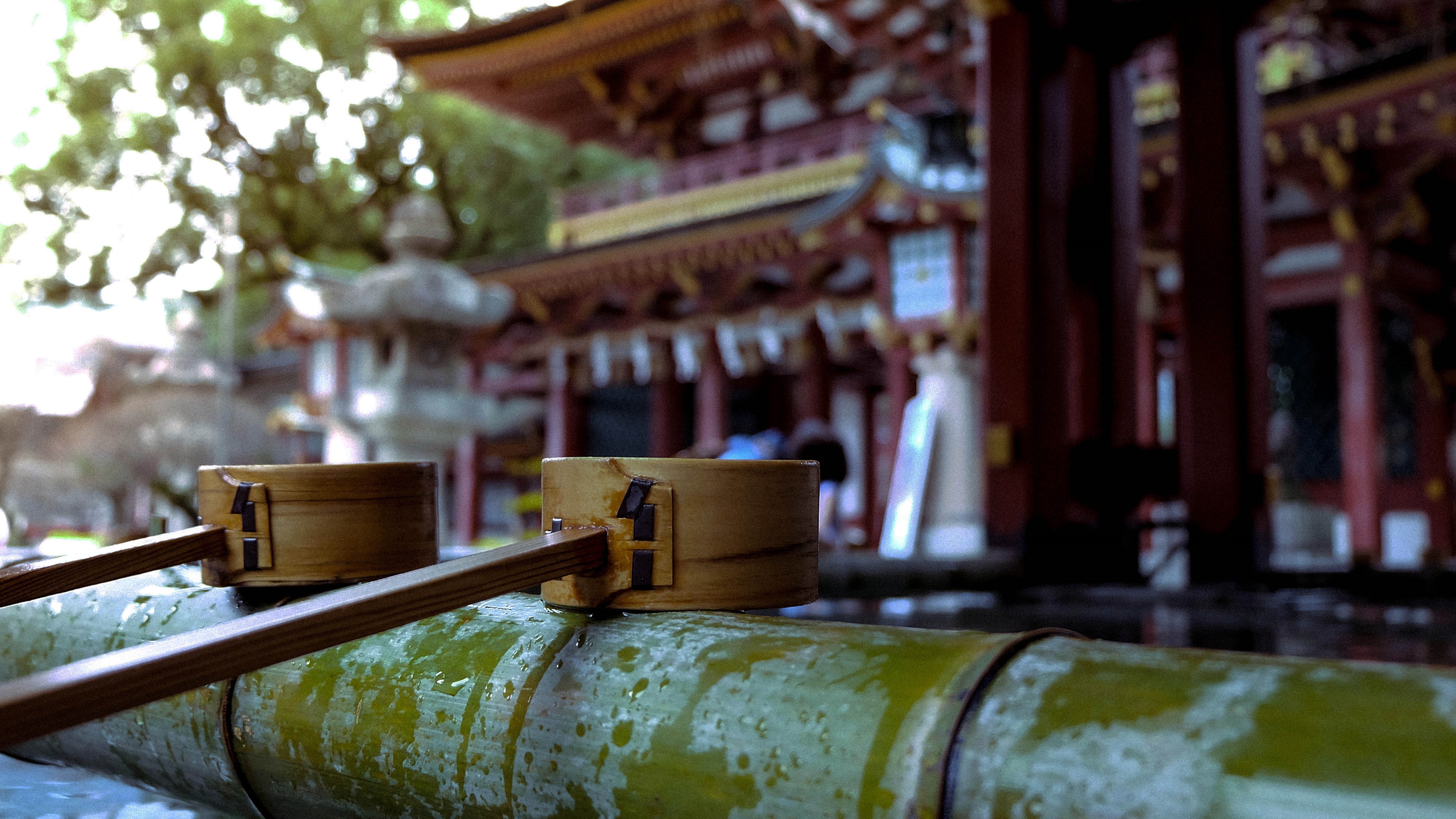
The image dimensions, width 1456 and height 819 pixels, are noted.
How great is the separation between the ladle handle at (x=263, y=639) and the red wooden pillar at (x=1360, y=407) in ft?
25.2

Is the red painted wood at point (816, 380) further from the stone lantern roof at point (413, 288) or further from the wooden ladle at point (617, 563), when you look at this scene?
the wooden ladle at point (617, 563)

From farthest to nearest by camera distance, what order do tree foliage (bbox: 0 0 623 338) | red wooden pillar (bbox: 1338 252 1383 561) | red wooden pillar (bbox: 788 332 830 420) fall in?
tree foliage (bbox: 0 0 623 338), red wooden pillar (bbox: 788 332 830 420), red wooden pillar (bbox: 1338 252 1383 561)

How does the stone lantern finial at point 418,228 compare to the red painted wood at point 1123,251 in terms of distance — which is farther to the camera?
the stone lantern finial at point 418,228

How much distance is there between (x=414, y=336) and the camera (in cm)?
816

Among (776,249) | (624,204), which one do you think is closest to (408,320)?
(776,249)

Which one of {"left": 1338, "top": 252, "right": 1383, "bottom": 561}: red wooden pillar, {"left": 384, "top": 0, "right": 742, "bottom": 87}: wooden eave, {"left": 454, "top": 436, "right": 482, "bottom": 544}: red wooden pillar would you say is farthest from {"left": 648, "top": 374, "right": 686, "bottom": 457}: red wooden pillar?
{"left": 1338, "top": 252, "right": 1383, "bottom": 561}: red wooden pillar

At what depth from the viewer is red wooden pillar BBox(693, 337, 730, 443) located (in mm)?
10914

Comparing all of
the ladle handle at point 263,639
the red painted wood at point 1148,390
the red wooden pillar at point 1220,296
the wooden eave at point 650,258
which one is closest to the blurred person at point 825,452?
the red wooden pillar at point 1220,296

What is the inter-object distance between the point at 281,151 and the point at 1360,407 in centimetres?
1769

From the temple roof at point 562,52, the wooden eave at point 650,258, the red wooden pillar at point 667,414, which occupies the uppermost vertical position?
the temple roof at point 562,52

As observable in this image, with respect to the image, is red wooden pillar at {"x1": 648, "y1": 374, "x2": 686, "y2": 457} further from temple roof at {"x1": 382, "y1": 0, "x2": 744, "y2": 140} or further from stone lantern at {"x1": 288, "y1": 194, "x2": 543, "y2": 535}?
stone lantern at {"x1": 288, "y1": 194, "x2": 543, "y2": 535}

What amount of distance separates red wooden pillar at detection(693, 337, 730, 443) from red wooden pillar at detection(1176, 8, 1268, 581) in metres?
6.95

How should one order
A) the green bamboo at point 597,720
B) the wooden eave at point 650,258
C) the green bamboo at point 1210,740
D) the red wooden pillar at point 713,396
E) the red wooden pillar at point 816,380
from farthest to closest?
the red wooden pillar at point 713,396, the red wooden pillar at point 816,380, the wooden eave at point 650,258, the green bamboo at point 597,720, the green bamboo at point 1210,740

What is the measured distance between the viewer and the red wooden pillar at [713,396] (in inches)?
430
